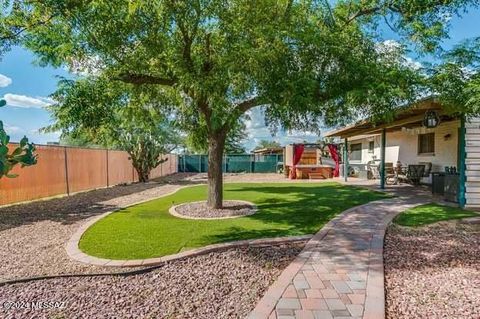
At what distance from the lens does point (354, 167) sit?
22.6m

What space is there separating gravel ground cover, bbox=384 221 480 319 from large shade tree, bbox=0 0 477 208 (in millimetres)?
2602

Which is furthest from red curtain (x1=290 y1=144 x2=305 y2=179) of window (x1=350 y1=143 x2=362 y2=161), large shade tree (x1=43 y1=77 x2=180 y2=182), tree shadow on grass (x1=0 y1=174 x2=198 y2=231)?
tree shadow on grass (x1=0 y1=174 x2=198 y2=231)

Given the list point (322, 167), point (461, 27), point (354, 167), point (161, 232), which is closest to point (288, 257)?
point (161, 232)

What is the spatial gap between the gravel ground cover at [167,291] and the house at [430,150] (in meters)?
5.21

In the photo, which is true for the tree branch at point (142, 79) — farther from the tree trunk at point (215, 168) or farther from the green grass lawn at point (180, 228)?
the green grass lawn at point (180, 228)

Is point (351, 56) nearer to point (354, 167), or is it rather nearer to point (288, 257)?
point (288, 257)

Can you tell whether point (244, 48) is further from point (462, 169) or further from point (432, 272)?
point (462, 169)

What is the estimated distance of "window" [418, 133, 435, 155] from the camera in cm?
1419

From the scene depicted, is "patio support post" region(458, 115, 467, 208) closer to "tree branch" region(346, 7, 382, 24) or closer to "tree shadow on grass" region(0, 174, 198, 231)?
"tree branch" region(346, 7, 382, 24)

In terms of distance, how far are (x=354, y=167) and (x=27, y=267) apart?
20.8 meters

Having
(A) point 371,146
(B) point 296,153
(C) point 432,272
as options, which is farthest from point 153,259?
(A) point 371,146

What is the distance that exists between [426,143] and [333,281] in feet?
42.3

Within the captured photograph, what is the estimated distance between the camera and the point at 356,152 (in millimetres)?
24234

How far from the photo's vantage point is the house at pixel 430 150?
8969 mm
